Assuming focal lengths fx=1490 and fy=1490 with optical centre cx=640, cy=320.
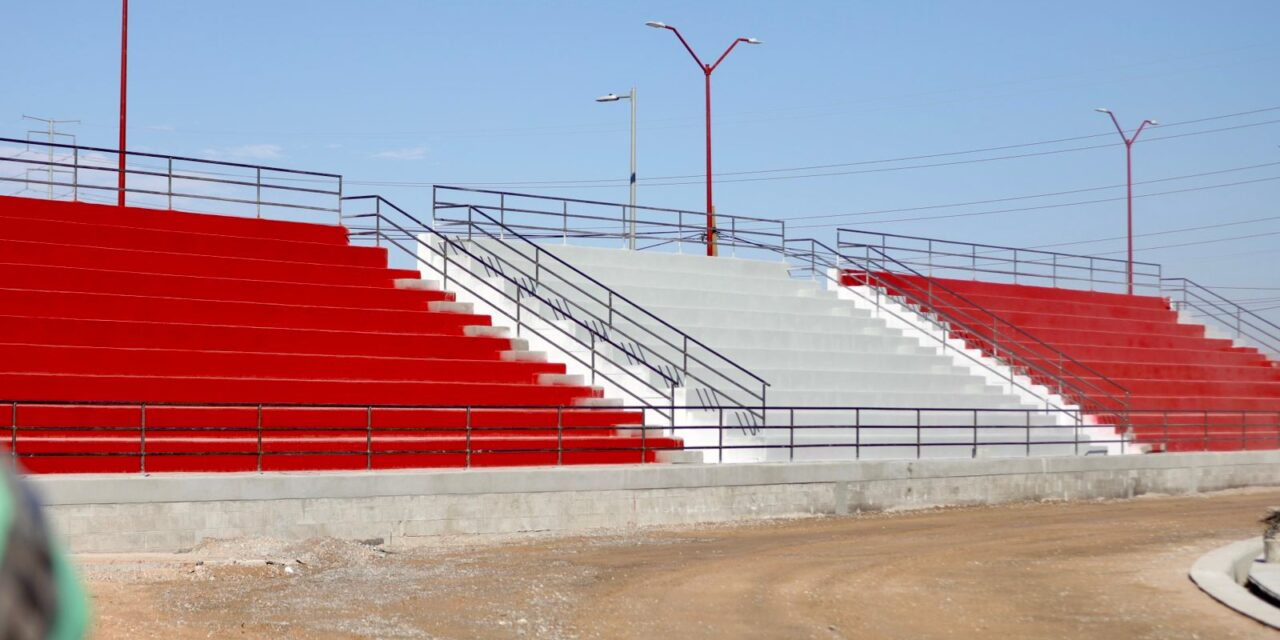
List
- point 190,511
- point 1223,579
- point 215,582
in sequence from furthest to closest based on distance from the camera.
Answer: point 190,511 < point 1223,579 < point 215,582

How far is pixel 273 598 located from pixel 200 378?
782 cm

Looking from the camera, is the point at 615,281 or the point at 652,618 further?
the point at 615,281

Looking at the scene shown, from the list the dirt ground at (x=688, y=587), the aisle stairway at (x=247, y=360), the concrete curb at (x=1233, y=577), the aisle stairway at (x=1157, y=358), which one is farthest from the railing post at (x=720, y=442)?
the aisle stairway at (x=1157, y=358)

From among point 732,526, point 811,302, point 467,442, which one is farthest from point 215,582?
point 811,302

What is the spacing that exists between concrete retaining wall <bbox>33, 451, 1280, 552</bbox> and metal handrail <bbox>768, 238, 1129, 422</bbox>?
5.93 meters

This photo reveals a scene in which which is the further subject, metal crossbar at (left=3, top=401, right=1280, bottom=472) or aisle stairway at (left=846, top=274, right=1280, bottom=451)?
aisle stairway at (left=846, top=274, right=1280, bottom=451)

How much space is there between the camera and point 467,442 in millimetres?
18031

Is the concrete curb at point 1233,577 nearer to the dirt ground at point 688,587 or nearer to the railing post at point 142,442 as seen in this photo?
the dirt ground at point 688,587

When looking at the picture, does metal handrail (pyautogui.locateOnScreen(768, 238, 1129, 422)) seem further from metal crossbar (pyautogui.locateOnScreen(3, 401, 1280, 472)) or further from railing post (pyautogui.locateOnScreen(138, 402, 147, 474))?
railing post (pyautogui.locateOnScreen(138, 402, 147, 474))

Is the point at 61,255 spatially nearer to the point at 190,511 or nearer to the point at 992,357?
the point at 190,511

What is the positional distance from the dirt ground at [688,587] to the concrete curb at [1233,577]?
13 centimetres

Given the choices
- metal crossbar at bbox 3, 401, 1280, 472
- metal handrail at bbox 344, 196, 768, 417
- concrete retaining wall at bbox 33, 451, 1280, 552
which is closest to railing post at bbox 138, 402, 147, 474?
metal crossbar at bbox 3, 401, 1280, 472

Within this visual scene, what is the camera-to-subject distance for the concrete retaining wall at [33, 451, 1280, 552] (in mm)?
14961

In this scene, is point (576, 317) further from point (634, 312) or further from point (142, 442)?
point (142, 442)
